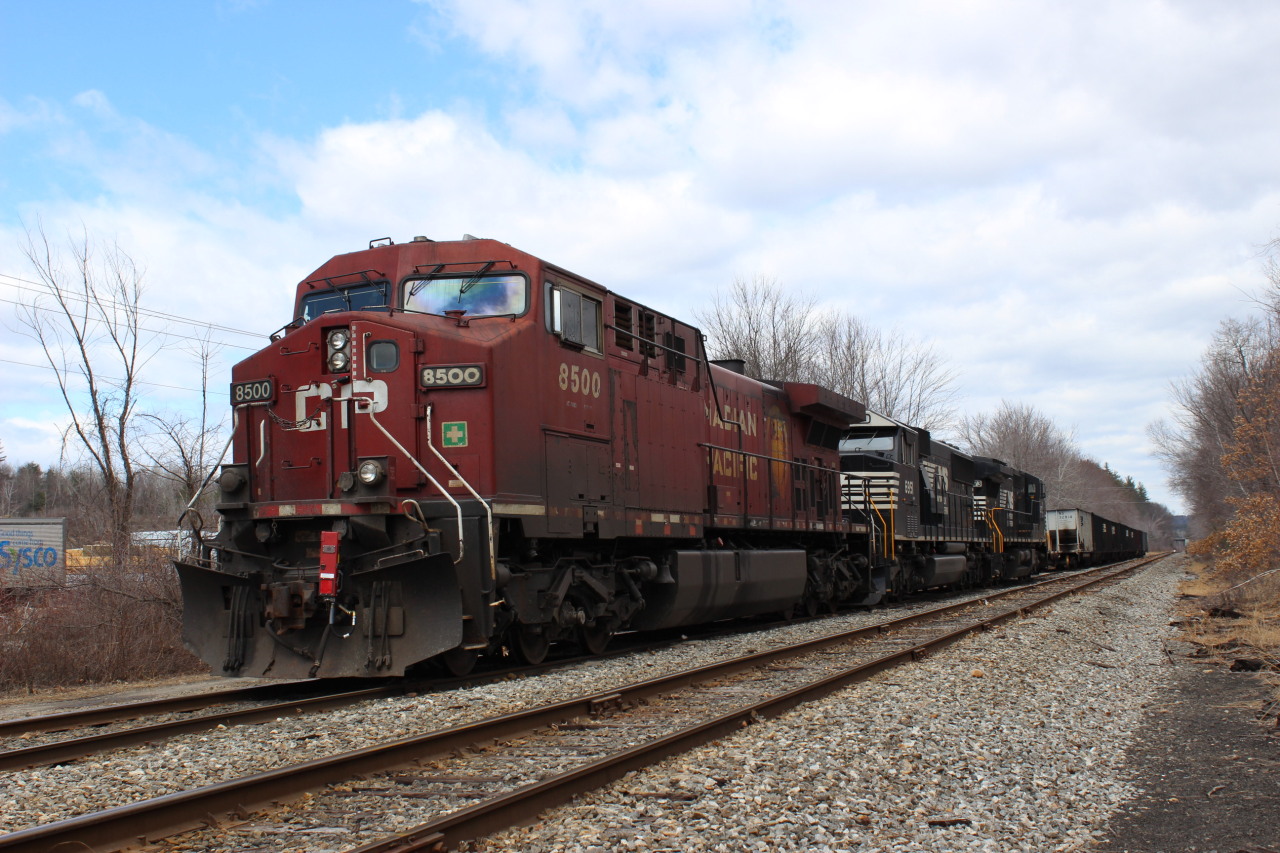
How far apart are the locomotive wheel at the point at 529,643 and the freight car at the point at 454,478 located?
0.02 m

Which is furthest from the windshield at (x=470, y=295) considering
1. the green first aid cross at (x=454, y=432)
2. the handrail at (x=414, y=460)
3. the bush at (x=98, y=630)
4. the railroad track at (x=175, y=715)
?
the bush at (x=98, y=630)

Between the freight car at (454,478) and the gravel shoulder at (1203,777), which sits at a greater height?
the freight car at (454,478)

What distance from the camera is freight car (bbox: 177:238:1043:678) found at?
7.63m

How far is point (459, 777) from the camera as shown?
16.1 feet

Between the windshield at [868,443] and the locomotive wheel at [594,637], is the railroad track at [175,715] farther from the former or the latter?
the windshield at [868,443]

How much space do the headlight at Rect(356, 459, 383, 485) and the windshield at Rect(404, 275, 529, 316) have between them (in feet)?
5.52

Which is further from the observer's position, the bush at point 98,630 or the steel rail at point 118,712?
the bush at point 98,630

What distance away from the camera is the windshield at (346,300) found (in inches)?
349

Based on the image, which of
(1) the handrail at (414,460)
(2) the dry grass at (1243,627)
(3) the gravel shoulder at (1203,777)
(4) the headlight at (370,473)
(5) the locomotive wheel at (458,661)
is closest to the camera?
(3) the gravel shoulder at (1203,777)

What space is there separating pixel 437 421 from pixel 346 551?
1247 millimetres

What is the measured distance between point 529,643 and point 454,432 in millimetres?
2208

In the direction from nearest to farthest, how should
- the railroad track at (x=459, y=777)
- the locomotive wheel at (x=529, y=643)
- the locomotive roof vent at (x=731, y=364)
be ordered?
the railroad track at (x=459, y=777), the locomotive wheel at (x=529, y=643), the locomotive roof vent at (x=731, y=364)

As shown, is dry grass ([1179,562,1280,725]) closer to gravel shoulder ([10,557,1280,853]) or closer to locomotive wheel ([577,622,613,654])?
gravel shoulder ([10,557,1280,853])

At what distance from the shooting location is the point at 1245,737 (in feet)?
20.8
